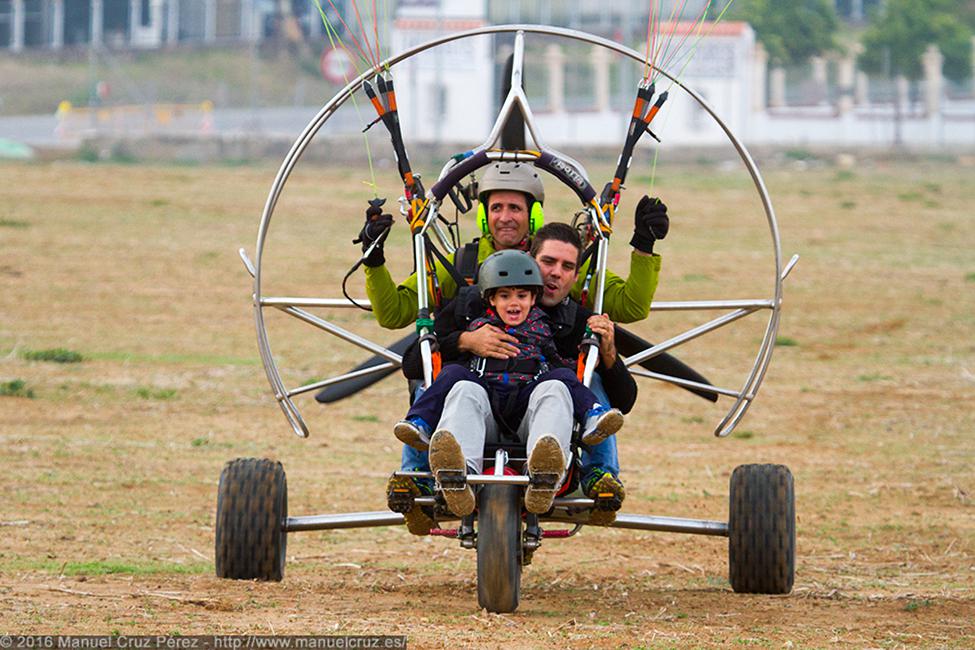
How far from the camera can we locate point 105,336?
16.1m

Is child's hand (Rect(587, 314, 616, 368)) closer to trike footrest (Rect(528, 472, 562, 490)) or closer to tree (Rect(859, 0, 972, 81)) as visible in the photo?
trike footrest (Rect(528, 472, 562, 490))

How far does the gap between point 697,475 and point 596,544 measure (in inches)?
76.5

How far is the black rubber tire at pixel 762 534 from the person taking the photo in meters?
7.43

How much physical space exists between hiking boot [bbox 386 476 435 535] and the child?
6.3 inches

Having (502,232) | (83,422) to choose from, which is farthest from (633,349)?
(83,422)

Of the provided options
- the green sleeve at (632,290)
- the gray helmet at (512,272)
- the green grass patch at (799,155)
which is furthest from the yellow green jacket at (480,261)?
the green grass patch at (799,155)

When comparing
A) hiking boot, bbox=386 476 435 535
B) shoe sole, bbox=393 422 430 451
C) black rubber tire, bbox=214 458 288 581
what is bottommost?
black rubber tire, bbox=214 458 288 581

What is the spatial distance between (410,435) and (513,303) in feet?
2.47

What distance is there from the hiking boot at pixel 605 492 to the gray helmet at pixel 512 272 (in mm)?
837

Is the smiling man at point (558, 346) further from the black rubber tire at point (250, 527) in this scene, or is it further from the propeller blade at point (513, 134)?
the propeller blade at point (513, 134)

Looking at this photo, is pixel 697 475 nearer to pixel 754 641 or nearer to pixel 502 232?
pixel 502 232

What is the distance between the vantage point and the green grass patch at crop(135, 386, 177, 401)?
13.4 metres

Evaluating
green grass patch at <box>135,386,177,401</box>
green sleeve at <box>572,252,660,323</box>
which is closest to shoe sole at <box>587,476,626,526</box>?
green sleeve at <box>572,252,660,323</box>

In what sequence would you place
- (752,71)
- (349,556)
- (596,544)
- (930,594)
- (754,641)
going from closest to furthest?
(754,641), (930,594), (349,556), (596,544), (752,71)
